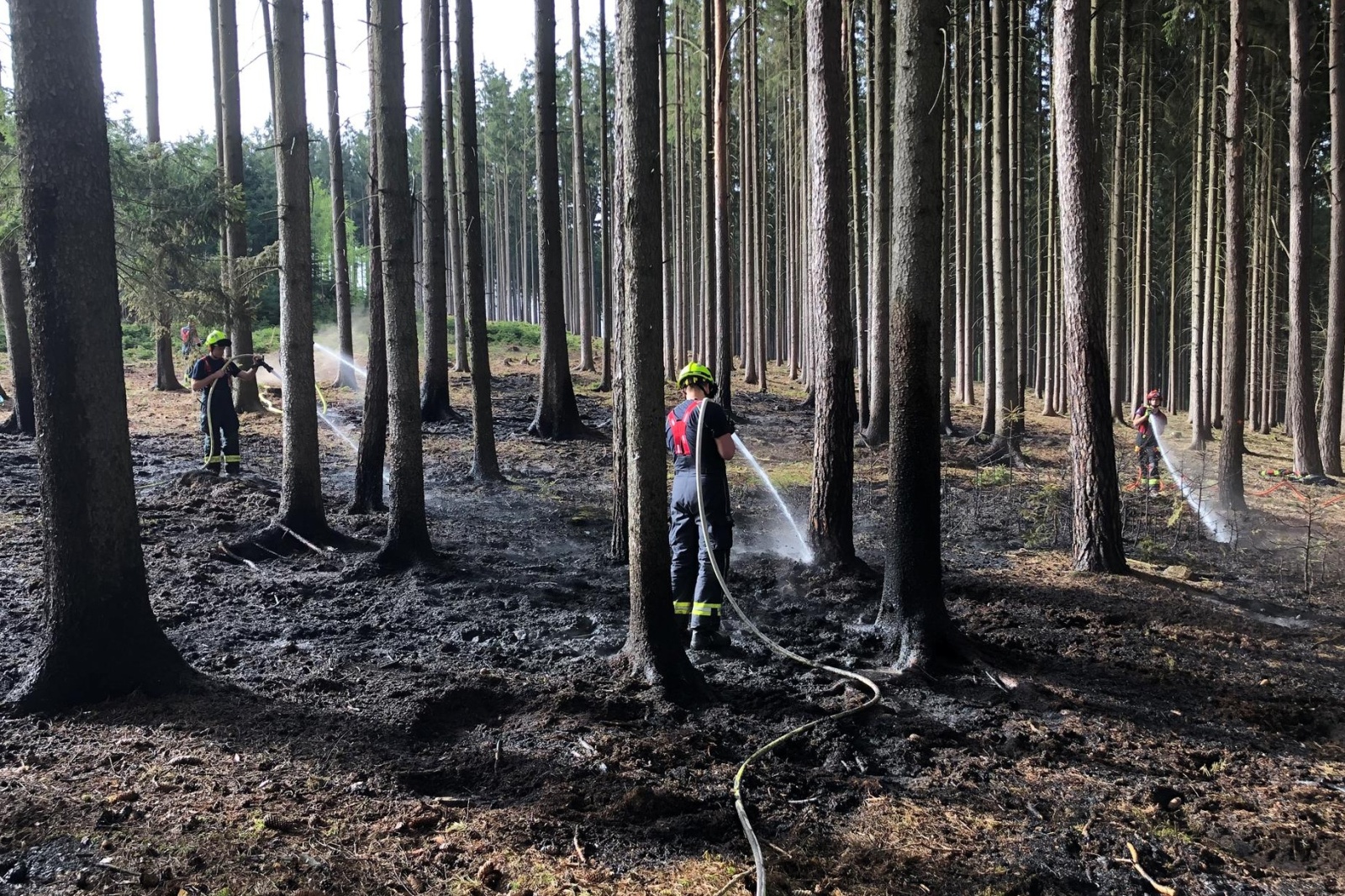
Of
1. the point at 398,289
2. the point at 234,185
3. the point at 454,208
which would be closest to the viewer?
the point at 398,289

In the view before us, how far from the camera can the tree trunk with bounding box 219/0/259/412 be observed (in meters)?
14.7

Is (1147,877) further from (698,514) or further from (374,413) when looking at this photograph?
(374,413)

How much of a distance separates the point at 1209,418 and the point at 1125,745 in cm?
2096

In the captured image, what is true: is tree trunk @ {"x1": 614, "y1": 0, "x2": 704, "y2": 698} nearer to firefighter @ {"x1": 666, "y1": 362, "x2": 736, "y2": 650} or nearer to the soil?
the soil

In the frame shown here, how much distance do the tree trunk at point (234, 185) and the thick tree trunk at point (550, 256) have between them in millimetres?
4797

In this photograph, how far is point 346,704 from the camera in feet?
17.7

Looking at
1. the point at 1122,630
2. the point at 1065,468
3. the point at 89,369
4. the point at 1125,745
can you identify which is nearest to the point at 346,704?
the point at 89,369

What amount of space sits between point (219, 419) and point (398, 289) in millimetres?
5335

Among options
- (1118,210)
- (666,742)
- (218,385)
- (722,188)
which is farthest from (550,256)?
(1118,210)

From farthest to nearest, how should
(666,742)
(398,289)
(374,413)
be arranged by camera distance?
(374,413) → (398,289) → (666,742)

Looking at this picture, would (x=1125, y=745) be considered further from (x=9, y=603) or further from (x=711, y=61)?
(x=711, y=61)

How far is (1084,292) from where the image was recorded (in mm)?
8500

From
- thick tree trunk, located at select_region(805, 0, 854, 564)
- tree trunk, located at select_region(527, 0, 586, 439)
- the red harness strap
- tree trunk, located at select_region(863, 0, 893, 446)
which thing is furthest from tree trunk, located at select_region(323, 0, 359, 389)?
the red harness strap

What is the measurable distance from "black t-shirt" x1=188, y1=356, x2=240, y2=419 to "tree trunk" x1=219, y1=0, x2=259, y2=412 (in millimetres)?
2576
